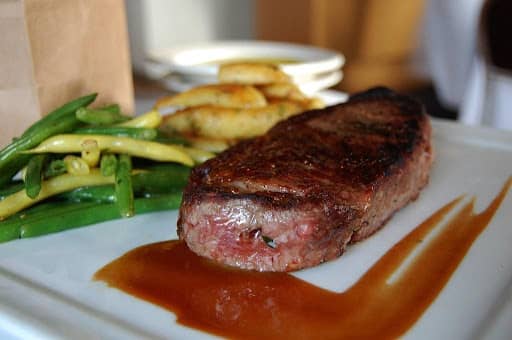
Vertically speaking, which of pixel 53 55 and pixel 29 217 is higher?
pixel 53 55

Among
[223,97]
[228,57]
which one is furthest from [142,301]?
[228,57]

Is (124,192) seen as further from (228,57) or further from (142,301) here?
(228,57)

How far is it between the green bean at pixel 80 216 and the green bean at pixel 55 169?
0.12 meters

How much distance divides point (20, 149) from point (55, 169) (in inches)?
5.0

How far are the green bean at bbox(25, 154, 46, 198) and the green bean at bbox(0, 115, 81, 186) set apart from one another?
5 centimetres

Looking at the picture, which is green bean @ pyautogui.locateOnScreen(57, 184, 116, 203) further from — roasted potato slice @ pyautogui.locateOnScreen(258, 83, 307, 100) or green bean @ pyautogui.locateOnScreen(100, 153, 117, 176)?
roasted potato slice @ pyautogui.locateOnScreen(258, 83, 307, 100)

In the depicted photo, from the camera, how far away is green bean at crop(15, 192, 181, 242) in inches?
65.4

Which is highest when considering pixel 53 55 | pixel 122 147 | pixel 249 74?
pixel 53 55

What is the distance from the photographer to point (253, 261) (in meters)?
1.51

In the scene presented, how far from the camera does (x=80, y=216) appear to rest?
174cm

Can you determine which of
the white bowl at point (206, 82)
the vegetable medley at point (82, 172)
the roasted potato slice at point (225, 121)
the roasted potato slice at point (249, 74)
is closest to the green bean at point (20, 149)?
the vegetable medley at point (82, 172)

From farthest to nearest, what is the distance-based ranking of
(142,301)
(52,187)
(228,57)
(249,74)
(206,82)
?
(228,57) → (206,82) → (249,74) → (52,187) → (142,301)

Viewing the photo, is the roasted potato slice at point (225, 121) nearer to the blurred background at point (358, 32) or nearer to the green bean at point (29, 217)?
the green bean at point (29, 217)

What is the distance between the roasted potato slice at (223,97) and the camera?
2252mm
